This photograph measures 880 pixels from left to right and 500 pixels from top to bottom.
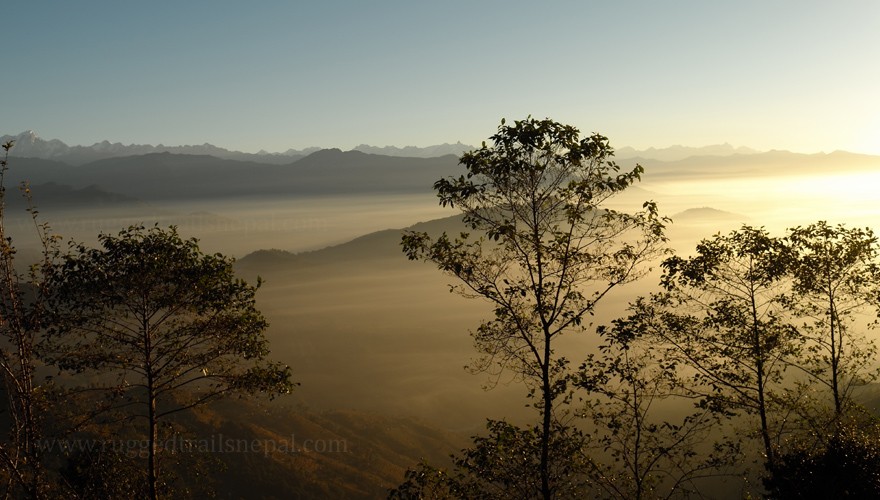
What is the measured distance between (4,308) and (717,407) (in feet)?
A: 69.7

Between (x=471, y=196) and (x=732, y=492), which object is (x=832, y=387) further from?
(x=732, y=492)

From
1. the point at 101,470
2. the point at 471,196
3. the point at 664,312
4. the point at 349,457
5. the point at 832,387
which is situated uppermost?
the point at 471,196

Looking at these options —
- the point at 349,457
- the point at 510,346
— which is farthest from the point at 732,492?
the point at 510,346

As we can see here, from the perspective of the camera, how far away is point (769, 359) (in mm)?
20797

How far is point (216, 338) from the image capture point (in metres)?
21.3

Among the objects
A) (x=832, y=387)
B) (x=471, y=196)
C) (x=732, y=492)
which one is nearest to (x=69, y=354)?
(x=471, y=196)

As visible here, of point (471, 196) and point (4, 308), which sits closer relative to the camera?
point (4, 308)

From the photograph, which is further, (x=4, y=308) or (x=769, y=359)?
(x=769, y=359)

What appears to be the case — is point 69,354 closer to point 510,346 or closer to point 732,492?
point 510,346

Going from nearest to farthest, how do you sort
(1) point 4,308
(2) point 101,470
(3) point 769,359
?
(1) point 4,308, (3) point 769,359, (2) point 101,470

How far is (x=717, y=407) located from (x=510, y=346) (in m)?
7.23

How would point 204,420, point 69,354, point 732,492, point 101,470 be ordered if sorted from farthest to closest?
point 204,420 → point 732,492 → point 101,470 → point 69,354

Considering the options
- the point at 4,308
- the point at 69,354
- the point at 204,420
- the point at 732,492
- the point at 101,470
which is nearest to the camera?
the point at 4,308

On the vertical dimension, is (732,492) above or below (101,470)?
below
